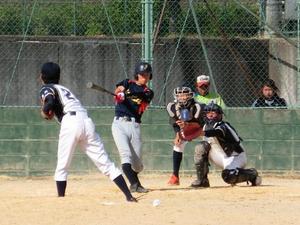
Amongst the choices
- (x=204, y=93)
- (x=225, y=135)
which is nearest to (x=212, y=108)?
(x=225, y=135)

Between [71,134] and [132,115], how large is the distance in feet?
5.24

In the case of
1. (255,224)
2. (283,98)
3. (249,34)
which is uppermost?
(249,34)

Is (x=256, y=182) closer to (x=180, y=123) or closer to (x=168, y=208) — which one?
(x=180, y=123)

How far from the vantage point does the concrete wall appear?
46.9ft

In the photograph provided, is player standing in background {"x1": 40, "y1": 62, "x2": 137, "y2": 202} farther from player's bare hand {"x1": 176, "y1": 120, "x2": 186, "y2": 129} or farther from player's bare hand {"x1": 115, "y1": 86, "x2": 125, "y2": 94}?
player's bare hand {"x1": 176, "y1": 120, "x2": 186, "y2": 129}

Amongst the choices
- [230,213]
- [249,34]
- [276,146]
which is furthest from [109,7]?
[230,213]

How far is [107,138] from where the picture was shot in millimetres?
14477

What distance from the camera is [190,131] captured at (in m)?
12.6

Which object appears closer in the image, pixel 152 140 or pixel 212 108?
pixel 212 108

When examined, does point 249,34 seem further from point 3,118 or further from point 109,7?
point 3,118

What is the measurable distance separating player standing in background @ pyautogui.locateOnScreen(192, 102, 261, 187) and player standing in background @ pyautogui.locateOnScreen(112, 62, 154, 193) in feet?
2.93

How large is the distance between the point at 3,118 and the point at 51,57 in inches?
63.4

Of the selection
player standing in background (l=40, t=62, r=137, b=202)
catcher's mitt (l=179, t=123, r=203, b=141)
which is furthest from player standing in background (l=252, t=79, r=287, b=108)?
player standing in background (l=40, t=62, r=137, b=202)

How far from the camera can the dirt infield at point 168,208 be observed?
867 centimetres
